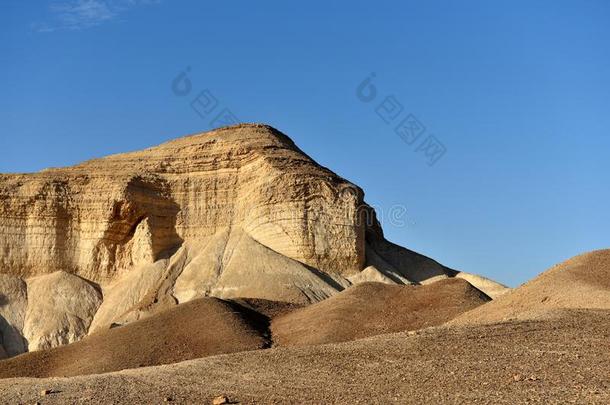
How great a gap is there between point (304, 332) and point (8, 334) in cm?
2499

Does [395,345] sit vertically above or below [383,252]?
below

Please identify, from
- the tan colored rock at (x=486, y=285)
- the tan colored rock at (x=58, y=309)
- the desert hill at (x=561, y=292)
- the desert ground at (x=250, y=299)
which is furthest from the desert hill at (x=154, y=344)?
the tan colored rock at (x=486, y=285)

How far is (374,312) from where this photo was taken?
1287 inches

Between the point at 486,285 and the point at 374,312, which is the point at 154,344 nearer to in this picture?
the point at 374,312

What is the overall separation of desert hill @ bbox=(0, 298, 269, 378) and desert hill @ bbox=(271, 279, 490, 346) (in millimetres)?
1520

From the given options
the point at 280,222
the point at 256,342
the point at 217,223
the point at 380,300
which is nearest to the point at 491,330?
the point at 256,342

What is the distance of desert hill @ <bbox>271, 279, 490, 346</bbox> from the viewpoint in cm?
3052

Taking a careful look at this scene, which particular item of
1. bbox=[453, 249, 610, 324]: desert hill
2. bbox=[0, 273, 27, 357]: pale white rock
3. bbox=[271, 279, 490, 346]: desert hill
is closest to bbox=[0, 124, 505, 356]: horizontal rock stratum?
bbox=[0, 273, 27, 357]: pale white rock

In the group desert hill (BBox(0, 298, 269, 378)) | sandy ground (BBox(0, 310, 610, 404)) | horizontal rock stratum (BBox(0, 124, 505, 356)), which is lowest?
sandy ground (BBox(0, 310, 610, 404))

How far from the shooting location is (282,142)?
199 ft

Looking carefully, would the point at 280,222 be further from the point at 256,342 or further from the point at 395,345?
the point at 395,345

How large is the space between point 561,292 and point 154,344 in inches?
526

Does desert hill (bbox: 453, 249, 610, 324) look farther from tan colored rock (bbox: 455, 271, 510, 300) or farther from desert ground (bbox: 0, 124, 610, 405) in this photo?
tan colored rock (bbox: 455, 271, 510, 300)

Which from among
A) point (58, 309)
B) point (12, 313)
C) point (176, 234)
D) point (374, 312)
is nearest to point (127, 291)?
point (58, 309)
